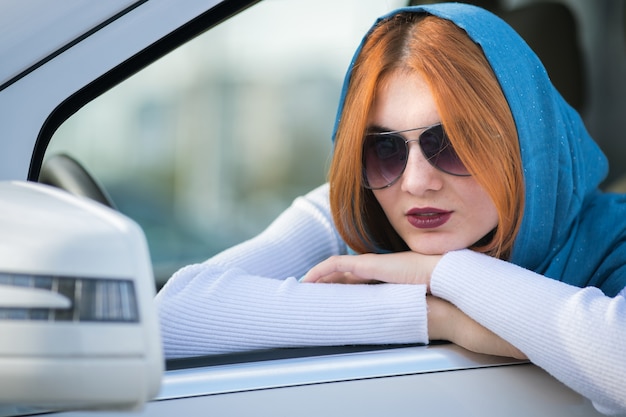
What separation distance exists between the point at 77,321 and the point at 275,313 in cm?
70

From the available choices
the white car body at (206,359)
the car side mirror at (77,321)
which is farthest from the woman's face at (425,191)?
the car side mirror at (77,321)

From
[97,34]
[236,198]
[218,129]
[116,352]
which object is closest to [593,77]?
[97,34]

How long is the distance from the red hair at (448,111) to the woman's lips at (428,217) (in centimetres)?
11

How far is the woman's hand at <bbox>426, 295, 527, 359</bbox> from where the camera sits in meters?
1.60

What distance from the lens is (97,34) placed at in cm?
151

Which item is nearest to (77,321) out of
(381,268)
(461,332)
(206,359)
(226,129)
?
(206,359)

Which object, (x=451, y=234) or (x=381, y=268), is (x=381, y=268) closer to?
(x=381, y=268)

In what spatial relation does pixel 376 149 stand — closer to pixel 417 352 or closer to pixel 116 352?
pixel 417 352

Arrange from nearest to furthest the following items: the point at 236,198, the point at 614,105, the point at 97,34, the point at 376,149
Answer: the point at 97,34 < the point at 376,149 < the point at 614,105 < the point at 236,198

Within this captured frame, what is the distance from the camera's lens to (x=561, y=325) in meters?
1.52

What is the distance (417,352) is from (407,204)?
43cm

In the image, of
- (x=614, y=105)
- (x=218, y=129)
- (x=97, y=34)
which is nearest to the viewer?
(x=97, y=34)

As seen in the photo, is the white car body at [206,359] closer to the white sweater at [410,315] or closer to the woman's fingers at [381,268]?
the white sweater at [410,315]

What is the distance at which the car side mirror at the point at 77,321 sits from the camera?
0.97m
